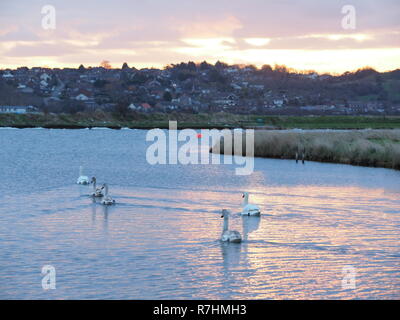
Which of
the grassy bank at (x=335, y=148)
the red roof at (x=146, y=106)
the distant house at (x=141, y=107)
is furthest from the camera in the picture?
the red roof at (x=146, y=106)

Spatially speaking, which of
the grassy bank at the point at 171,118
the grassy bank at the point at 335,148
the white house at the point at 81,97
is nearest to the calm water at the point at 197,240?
the grassy bank at the point at 335,148

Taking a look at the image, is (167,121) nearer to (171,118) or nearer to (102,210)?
(171,118)

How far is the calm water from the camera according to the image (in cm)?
1457

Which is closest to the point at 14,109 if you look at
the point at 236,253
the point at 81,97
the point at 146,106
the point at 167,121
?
the point at 167,121

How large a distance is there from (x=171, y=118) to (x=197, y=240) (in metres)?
135

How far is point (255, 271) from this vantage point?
51.8 ft

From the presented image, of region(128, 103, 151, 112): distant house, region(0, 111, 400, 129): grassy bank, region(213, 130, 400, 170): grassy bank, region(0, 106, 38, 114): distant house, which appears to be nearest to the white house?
region(128, 103, 151, 112): distant house

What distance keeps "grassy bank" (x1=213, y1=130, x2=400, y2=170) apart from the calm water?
26.5 feet

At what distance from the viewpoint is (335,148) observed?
47094 mm

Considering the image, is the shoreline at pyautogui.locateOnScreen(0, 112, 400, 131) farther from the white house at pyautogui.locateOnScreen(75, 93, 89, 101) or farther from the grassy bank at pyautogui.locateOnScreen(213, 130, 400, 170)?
the grassy bank at pyautogui.locateOnScreen(213, 130, 400, 170)

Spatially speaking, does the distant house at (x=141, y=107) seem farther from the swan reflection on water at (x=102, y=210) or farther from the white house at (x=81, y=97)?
the swan reflection on water at (x=102, y=210)

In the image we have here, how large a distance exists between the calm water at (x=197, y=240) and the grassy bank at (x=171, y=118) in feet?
293

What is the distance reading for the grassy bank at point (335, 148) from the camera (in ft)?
142
